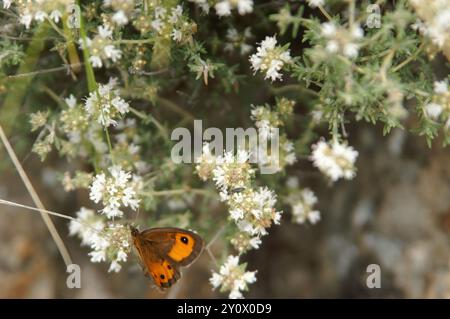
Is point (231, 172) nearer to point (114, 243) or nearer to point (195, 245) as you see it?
point (195, 245)

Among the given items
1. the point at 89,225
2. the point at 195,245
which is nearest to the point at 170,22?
the point at 195,245

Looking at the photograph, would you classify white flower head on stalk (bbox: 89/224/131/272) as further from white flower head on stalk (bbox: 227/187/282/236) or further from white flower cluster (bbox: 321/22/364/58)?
white flower cluster (bbox: 321/22/364/58)

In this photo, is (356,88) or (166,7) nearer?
(356,88)

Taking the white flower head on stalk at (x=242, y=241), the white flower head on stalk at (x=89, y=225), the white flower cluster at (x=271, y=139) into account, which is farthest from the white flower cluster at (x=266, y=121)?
the white flower head on stalk at (x=89, y=225)

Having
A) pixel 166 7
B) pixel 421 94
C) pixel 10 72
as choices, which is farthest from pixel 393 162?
pixel 10 72

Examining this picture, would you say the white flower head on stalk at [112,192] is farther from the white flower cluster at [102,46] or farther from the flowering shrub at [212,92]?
the white flower cluster at [102,46]

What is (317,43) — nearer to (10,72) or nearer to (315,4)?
(315,4)

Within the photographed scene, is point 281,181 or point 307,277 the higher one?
point 281,181
